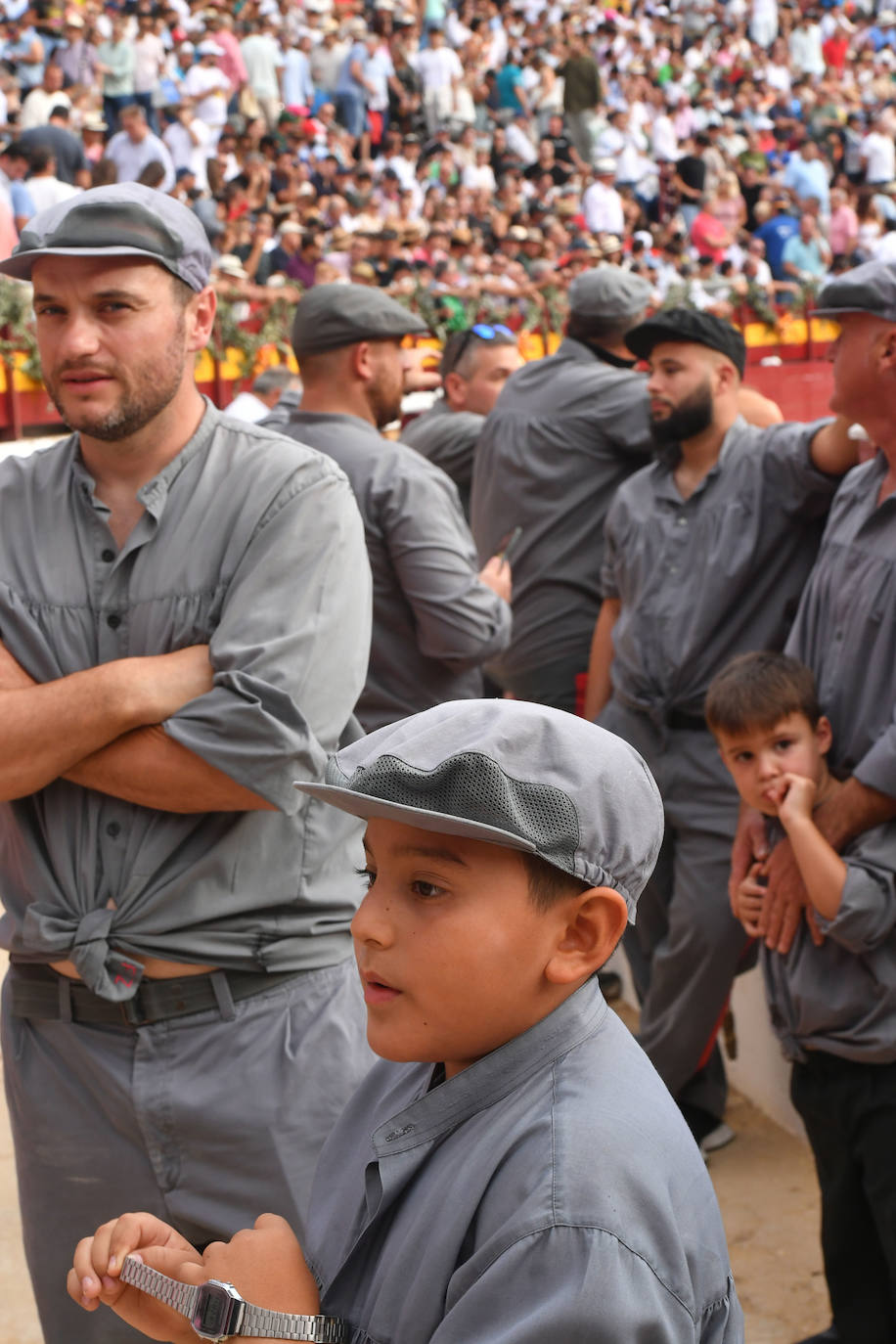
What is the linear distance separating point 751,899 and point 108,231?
5.80 feet

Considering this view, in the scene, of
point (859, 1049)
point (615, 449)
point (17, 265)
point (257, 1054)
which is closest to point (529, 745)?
point (257, 1054)

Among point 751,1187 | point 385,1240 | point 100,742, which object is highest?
point 100,742

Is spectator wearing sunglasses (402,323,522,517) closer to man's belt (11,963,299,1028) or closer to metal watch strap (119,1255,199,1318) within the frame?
man's belt (11,963,299,1028)

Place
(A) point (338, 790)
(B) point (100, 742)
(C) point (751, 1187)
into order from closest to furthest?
(A) point (338, 790) → (B) point (100, 742) → (C) point (751, 1187)

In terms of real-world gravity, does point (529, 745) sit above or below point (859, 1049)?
above

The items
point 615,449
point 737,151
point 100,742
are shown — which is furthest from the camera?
point 737,151

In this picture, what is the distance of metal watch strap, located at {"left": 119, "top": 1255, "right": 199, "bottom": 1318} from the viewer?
134 cm

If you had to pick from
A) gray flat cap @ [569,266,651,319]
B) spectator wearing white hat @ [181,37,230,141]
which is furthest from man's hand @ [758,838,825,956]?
spectator wearing white hat @ [181,37,230,141]

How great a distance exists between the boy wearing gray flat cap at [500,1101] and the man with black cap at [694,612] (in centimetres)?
239

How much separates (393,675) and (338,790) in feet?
8.84

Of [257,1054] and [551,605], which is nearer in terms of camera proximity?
[257,1054]

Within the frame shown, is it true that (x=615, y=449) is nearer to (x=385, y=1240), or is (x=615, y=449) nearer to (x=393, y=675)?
(x=393, y=675)

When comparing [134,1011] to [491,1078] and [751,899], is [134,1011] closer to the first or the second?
[491,1078]

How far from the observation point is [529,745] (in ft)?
4.22
